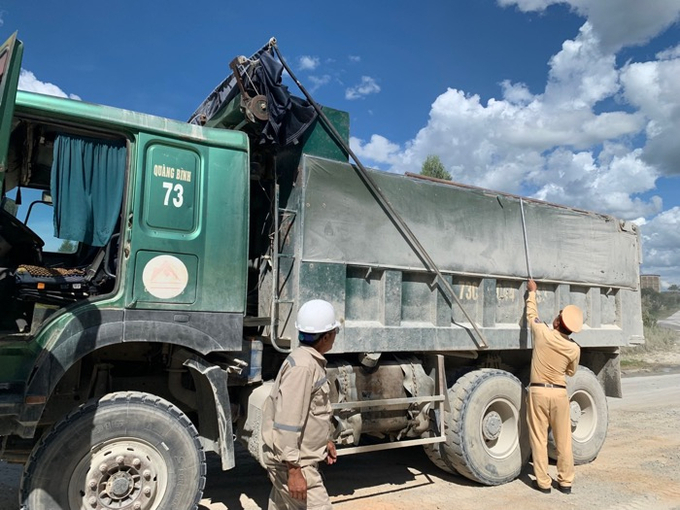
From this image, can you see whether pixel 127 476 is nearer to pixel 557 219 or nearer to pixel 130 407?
pixel 130 407

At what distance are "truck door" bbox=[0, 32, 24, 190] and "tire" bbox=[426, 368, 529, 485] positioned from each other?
4301 millimetres

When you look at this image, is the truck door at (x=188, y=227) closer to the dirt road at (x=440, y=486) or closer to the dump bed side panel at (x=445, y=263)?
the dump bed side panel at (x=445, y=263)

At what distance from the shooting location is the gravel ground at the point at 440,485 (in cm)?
484

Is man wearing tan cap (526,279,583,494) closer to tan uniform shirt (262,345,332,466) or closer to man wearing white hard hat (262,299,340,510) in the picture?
man wearing white hard hat (262,299,340,510)

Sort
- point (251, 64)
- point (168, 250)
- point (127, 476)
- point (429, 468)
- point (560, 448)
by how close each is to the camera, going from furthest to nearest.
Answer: point (429, 468)
point (560, 448)
point (251, 64)
point (168, 250)
point (127, 476)

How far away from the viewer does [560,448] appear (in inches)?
214

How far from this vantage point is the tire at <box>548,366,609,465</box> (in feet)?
20.6

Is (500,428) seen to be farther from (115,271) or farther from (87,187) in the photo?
(87,187)

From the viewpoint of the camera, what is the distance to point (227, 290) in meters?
4.04

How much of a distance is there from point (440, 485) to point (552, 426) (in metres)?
1.31

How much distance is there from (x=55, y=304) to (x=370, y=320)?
2.50m

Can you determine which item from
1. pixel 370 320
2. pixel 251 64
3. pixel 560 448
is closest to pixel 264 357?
pixel 370 320

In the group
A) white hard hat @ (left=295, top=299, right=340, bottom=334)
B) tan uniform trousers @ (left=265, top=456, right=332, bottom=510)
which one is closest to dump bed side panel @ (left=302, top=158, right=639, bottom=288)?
white hard hat @ (left=295, top=299, right=340, bottom=334)

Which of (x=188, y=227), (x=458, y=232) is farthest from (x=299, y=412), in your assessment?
(x=458, y=232)
